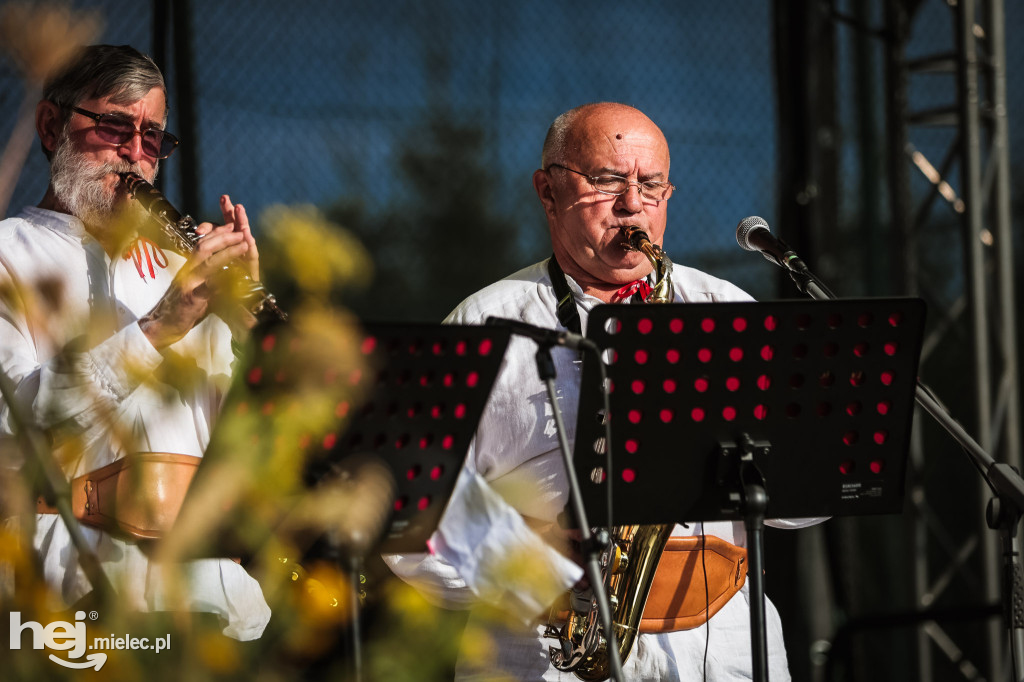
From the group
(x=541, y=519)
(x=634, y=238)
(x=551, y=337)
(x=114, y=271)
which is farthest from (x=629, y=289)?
(x=114, y=271)

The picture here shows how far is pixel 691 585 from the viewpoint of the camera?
9.37ft

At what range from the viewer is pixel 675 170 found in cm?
530

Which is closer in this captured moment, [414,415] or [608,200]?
[414,415]

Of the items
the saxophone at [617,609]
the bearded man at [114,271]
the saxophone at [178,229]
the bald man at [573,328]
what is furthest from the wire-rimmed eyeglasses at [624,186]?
the saxophone at [178,229]

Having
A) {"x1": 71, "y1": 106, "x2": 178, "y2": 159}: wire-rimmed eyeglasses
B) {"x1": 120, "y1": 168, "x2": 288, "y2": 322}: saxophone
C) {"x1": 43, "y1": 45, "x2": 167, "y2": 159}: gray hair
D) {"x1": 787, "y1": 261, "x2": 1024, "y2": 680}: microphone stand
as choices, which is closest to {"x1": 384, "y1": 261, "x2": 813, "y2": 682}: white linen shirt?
{"x1": 787, "y1": 261, "x2": 1024, "y2": 680}: microphone stand

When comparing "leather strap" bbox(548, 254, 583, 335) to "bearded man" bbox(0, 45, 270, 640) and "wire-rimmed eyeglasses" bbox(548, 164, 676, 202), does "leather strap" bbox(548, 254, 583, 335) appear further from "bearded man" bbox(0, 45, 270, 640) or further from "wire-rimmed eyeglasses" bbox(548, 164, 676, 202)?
"bearded man" bbox(0, 45, 270, 640)

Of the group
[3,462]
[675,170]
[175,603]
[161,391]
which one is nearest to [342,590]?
[3,462]

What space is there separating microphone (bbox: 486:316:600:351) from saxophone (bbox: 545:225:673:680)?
0.88 meters

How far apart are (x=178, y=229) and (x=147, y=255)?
45 centimetres

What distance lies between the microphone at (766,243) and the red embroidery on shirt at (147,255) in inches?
61.4

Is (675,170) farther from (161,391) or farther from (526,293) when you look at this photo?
(161,391)

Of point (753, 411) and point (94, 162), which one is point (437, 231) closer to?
point (94, 162)

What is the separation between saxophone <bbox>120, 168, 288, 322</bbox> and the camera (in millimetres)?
2293

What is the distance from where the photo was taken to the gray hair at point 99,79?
9.51 ft
